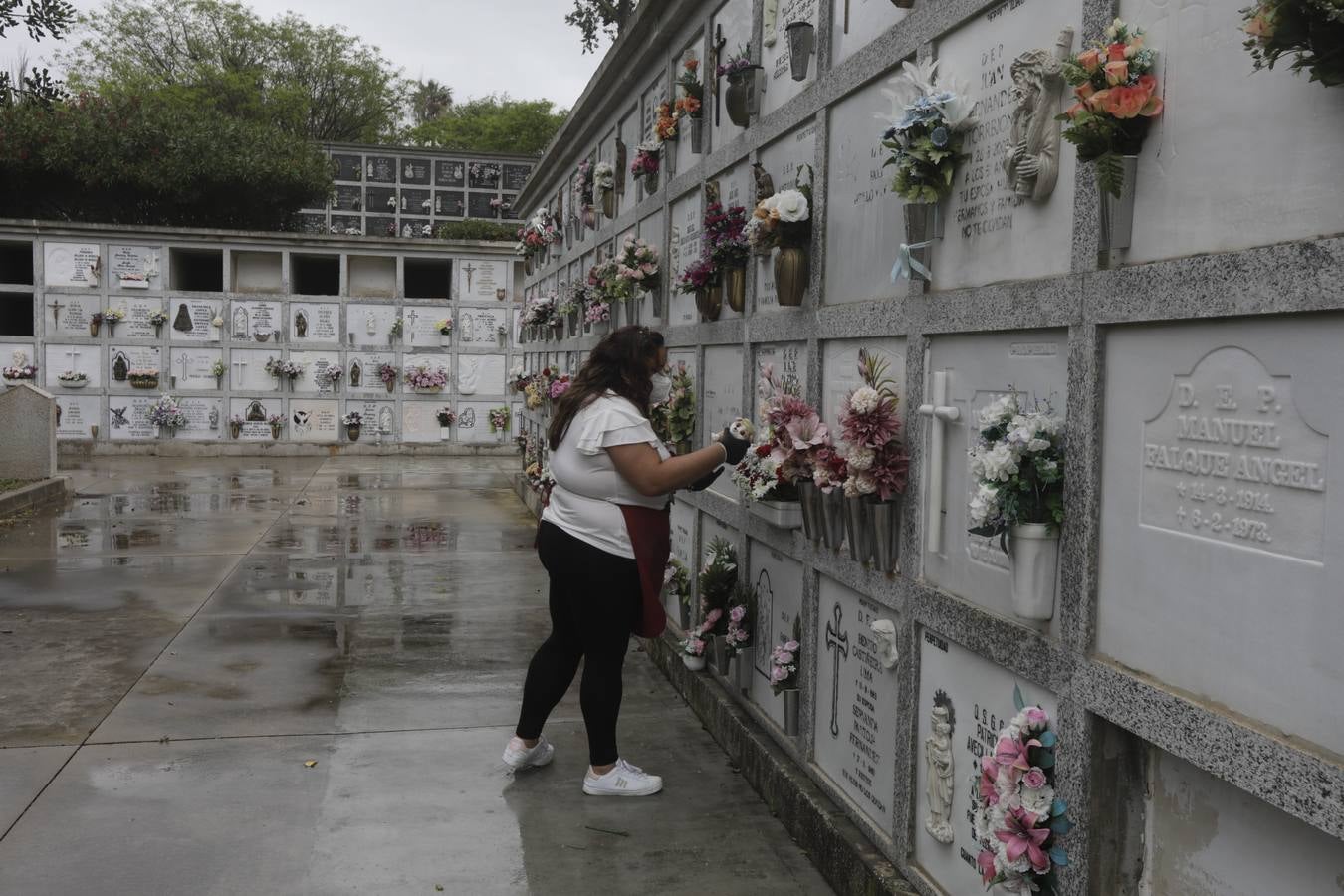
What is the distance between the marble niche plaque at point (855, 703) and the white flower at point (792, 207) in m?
1.06

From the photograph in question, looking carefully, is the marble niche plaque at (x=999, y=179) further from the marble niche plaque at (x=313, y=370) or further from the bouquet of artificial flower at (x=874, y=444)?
the marble niche plaque at (x=313, y=370)

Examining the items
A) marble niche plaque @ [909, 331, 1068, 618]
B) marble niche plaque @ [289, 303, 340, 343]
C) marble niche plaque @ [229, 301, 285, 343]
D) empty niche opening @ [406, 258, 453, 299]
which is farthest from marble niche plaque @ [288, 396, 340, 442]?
marble niche plaque @ [909, 331, 1068, 618]

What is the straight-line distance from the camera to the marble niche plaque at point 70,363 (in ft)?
53.8

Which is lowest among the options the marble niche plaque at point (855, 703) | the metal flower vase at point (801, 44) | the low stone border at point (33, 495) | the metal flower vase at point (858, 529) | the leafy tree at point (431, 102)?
the low stone border at point (33, 495)

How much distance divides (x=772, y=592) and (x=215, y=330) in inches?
568

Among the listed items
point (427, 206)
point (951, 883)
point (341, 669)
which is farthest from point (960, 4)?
point (427, 206)

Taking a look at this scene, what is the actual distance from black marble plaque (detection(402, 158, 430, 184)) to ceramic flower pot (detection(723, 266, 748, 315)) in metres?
19.7

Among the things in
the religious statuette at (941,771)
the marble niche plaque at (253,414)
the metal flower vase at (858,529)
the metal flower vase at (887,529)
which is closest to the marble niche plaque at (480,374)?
the marble niche plaque at (253,414)

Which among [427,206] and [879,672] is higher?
[427,206]

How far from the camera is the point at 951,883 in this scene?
2643 mm

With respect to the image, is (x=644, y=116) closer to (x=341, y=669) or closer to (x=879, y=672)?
(x=341, y=669)

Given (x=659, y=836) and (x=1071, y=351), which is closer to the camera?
(x=1071, y=351)

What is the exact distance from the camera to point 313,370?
17.1m

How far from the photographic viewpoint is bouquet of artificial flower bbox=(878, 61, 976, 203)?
8.56 ft
